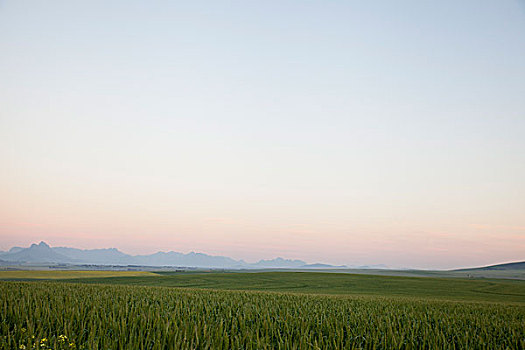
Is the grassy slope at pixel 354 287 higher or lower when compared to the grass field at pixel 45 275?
higher

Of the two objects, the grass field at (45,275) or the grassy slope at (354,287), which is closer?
the grassy slope at (354,287)

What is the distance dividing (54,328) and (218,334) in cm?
325

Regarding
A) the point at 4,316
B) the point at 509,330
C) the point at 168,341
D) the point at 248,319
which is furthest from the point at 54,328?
the point at 509,330

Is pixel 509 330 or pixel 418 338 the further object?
pixel 509 330

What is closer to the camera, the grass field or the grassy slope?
the grassy slope

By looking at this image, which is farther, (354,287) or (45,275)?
(45,275)

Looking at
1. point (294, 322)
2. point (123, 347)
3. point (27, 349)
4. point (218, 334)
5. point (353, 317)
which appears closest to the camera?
point (27, 349)

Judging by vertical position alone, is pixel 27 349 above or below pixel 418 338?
above

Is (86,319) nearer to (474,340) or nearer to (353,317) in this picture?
(353,317)

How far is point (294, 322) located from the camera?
27.5ft

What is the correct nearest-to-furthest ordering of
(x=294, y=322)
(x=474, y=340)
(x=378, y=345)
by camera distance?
(x=378, y=345)
(x=474, y=340)
(x=294, y=322)

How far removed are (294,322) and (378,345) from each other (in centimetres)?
228

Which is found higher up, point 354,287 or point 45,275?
point 354,287

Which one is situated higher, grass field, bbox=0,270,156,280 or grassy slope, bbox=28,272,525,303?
grassy slope, bbox=28,272,525,303
